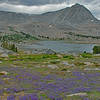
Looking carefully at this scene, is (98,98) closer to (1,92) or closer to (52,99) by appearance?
(52,99)

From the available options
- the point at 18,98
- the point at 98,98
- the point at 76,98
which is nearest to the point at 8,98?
the point at 18,98

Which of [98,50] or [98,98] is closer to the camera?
[98,98]

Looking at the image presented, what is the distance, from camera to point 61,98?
55.1 feet

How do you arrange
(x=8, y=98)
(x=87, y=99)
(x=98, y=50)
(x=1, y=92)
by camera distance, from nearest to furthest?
(x=87, y=99)
(x=8, y=98)
(x=1, y=92)
(x=98, y=50)

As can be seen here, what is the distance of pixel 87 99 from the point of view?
16.0 m

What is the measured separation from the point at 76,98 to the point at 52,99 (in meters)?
1.84

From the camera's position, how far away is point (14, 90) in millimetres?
21188

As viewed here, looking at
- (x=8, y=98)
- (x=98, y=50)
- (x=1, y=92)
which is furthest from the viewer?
(x=98, y=50)

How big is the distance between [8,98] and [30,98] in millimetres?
1733

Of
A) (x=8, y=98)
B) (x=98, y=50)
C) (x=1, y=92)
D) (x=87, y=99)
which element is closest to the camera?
(x=87, y=99)

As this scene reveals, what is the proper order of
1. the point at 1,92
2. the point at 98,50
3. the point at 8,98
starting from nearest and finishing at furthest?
the point at 8,98 → the point at 1,92 → the point at 98,50

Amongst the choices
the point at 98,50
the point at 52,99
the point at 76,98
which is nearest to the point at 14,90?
the point at 52,99

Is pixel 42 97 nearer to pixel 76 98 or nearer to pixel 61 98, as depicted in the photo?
pixel 61 98

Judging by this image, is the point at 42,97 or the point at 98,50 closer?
the point at 42,97
